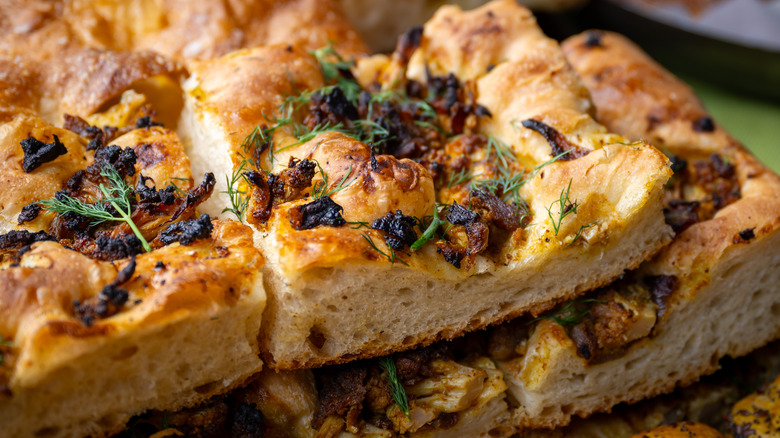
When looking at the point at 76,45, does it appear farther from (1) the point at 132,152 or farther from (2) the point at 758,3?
(2) the point at 758,3

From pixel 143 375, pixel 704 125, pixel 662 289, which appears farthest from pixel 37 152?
pixel 704 125

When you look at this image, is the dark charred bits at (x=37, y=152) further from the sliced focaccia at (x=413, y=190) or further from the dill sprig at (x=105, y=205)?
the sliced focaccia at (x=413, y=190)

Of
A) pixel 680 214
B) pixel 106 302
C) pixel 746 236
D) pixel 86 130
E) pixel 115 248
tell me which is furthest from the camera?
pixel 680 214

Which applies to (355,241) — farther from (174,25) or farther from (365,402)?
(174,25)

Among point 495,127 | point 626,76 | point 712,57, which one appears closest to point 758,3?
point 712,57

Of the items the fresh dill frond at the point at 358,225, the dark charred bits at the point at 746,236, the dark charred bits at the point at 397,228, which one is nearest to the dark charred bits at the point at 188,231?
the fresh dill frond at the point at 358,225

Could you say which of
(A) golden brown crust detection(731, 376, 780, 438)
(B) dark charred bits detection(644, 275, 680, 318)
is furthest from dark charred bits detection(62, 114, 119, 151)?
(A) golden brown crust detection(731, 376, 780, 438)
